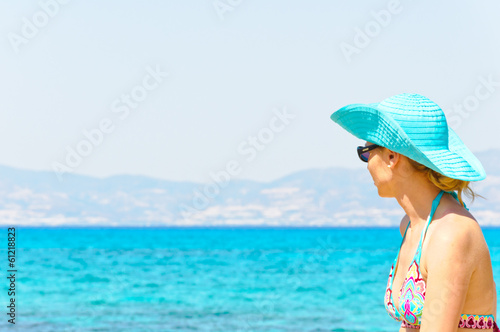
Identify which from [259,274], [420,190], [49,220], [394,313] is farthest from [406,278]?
[49,220]

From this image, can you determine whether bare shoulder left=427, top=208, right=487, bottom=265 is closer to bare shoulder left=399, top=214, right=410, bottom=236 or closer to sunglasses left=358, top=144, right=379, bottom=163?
sunglasses left=358, top=144, right=379, bottom=163

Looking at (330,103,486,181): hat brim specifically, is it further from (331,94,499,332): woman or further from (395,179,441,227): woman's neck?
(395,179,441,227): woman's neck

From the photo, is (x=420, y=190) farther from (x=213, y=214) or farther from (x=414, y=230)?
(x=213, y=214)

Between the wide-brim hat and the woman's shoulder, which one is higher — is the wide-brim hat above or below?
above

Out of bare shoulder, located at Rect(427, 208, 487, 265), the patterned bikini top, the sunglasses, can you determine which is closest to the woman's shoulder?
bare shoulder, located at Rect(427, 208, 487, 265)

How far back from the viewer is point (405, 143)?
7.49 feet

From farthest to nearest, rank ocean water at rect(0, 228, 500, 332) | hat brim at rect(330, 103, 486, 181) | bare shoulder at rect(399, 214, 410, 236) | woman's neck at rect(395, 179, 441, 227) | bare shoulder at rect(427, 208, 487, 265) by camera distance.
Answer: ocean water at rect(0, 228, 500, 332) → bare shoulder at rect(399, 214, 410, 236) → woman's neck at rect(395, 179, 441, 227) → hat brim at rect(330, 103, 486, 181) → bare shoulder at rect(427, 208, 487, 265)

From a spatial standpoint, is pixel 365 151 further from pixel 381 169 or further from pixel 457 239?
pixel 457 239

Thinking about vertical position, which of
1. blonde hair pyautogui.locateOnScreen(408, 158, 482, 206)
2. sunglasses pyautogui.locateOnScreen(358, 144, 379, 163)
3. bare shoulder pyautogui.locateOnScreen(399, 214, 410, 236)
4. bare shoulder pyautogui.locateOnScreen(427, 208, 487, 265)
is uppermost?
sunglasses pyautogui.locateOnScreen(358, 144, 379, 163)

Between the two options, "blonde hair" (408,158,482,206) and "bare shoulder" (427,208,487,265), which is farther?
"blonde hair" (408,158,482,206)

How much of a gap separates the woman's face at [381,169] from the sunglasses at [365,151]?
0.01 m

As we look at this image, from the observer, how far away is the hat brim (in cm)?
Result: 226

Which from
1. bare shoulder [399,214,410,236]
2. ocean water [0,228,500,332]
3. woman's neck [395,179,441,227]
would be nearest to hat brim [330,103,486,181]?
woman's neck [395,179,441,227]

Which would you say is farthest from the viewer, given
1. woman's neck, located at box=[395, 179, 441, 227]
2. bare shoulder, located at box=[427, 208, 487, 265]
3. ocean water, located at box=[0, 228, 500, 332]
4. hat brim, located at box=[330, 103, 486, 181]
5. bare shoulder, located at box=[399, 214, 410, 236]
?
ocean water, located at box=[0, 228, 500, 332]
